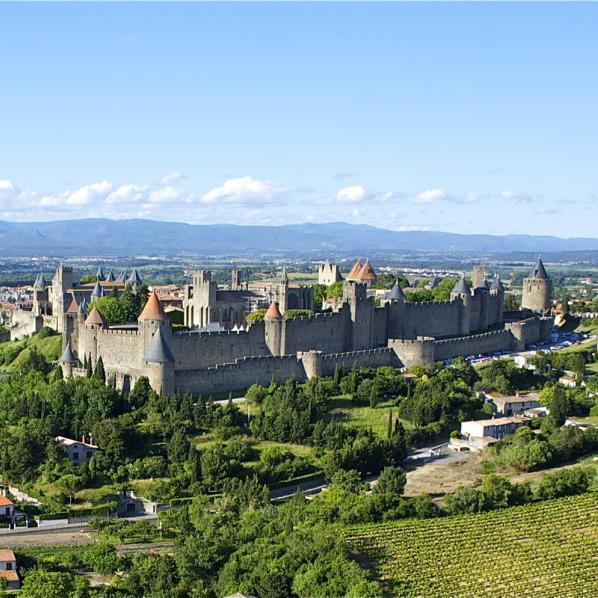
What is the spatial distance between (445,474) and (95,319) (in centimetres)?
1608

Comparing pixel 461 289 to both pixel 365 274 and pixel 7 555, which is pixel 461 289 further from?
pixel 7 555

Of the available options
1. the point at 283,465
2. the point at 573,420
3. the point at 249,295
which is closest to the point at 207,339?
the point at 283,465


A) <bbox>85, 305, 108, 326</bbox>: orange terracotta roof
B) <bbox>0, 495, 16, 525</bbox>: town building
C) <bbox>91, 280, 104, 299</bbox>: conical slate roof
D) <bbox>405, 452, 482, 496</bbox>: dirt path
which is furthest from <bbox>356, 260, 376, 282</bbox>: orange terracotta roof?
<bbox>0, 495, 16, 525</bbox>: town building

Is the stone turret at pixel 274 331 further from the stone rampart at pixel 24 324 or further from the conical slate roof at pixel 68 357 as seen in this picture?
the stone rampart at pixel 24 324

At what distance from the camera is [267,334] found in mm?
42906

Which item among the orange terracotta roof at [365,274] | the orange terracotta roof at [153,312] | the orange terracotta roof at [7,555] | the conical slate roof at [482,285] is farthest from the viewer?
the orange terracotta roof at [365,274]

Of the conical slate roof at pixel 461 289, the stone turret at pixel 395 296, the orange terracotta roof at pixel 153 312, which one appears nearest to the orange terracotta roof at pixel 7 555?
the orange terracotta roof at pixel 153 312

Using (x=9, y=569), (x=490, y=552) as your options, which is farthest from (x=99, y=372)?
(x=490, y=552)

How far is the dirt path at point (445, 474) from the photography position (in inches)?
1367

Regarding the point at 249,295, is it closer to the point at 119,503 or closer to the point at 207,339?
the point at 207,339

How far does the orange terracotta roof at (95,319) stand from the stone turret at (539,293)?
27254 millimetres

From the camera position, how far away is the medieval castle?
40031mm

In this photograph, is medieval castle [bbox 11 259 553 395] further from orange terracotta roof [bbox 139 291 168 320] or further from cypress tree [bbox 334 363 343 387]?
cypress tree [bbox 334 363 343 387]

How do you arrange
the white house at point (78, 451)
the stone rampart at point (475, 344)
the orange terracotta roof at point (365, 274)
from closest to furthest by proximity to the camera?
the white house at point (78, 451) → the stone rampart at point (475, 344) → the orange terracotta roof at point (365, 274)
